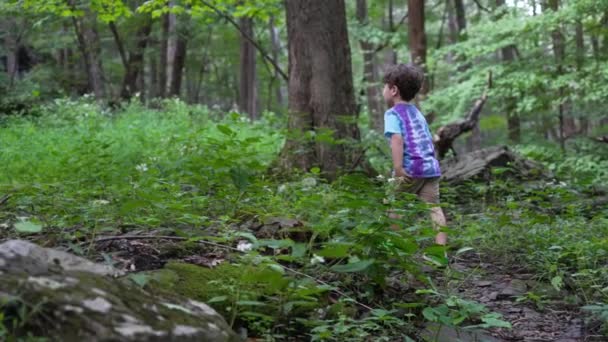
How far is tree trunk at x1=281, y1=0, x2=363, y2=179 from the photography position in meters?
7.33

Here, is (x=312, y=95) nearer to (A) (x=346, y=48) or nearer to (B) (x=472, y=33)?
(A) (x=346, y=48)

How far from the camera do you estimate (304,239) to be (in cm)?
384

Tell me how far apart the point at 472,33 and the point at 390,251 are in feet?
35.8

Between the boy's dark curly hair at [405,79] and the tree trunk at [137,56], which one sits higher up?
the tree trunk at [137,56]

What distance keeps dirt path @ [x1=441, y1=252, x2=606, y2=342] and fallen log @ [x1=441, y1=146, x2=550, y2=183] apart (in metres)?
3.66

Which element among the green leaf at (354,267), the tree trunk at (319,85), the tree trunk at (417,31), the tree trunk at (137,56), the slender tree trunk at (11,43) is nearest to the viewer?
the green leaf at (354,267)

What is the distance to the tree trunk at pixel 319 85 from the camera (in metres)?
7.33

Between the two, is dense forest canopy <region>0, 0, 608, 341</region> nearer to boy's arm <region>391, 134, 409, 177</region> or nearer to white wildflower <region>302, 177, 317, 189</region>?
white wildflower <region>302, 177, 317, 189</region>

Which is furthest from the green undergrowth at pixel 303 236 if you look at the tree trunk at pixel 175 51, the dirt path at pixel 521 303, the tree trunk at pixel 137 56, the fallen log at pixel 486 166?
the tree trunk at pixel 137 56

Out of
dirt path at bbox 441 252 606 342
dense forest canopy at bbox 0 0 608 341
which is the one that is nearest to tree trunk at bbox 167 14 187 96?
dense forest canopy at bbox 0 0 608 341

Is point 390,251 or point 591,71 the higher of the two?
point 591,71

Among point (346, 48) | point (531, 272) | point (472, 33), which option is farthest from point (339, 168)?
point (472, 33)

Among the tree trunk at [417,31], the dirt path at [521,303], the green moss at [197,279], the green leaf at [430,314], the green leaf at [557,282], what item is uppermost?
the tree trunk at [417,31]

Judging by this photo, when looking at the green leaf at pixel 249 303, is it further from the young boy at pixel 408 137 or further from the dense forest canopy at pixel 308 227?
the young boy at pixel 408 137
